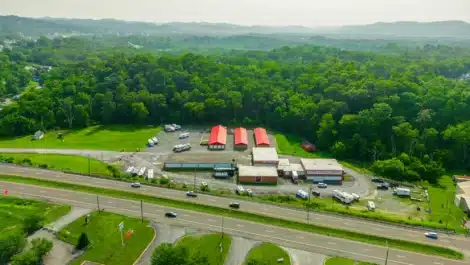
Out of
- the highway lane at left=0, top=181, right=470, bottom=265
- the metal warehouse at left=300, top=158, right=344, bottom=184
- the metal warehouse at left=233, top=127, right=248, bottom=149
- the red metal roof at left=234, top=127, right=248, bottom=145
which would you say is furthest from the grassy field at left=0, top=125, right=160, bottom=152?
the metal warehouse at left=300, top=158, right=344, bottom=184

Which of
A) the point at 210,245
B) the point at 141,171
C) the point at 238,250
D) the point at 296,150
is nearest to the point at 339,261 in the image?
the point at 238,250

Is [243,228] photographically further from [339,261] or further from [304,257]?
[339,261]

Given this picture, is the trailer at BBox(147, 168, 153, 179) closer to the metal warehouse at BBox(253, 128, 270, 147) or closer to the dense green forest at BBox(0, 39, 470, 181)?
the metal warehouse at BBox(253, 128, 270, 147)

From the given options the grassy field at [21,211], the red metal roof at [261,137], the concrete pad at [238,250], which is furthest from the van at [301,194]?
the grassy field at [21,211]

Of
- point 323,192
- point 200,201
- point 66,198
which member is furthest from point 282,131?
point 66,198

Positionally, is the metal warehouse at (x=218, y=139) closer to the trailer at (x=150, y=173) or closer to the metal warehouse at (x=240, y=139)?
the metal warehouse at (x=240, y=139)
